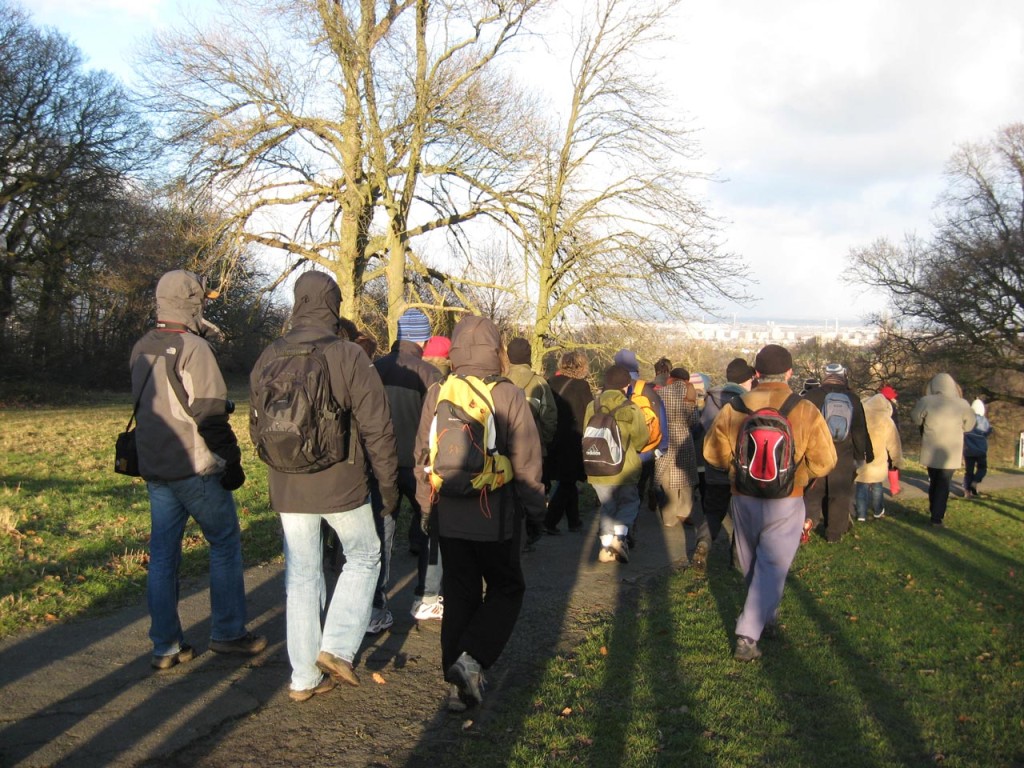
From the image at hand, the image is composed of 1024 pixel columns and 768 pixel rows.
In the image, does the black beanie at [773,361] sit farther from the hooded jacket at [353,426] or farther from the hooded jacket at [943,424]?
the hooded jacket at [943,424]

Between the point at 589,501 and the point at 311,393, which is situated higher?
the point at 311,393

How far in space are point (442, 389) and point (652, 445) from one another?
432cm

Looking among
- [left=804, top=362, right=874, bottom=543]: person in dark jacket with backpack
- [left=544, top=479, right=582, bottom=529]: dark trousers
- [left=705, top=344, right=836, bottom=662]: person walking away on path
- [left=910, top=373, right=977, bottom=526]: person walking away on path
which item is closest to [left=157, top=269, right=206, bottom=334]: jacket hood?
[left=705, top=344, right=836, bottom=662]: person walking away on path

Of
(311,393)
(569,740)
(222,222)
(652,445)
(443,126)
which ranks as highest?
(443,126)

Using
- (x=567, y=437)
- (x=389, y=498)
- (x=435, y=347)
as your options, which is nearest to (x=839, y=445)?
(x=567, y=437)

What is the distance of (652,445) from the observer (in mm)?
8156

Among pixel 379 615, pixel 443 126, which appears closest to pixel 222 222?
pixel 443 126

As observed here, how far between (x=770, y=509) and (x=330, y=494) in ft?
8.85

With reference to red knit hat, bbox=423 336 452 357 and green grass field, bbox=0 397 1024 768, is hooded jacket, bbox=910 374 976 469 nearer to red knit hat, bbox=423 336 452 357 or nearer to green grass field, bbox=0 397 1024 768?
green grass field, bbox=0 397 1024 768

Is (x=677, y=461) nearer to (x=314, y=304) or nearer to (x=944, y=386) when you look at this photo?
(x=944, y=386)

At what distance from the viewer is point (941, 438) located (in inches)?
416

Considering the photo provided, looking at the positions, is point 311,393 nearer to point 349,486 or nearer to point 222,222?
point 349,486

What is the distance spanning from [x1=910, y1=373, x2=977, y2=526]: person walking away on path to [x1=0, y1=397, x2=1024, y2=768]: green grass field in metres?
1.36

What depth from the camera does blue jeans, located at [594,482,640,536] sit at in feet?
24.5
